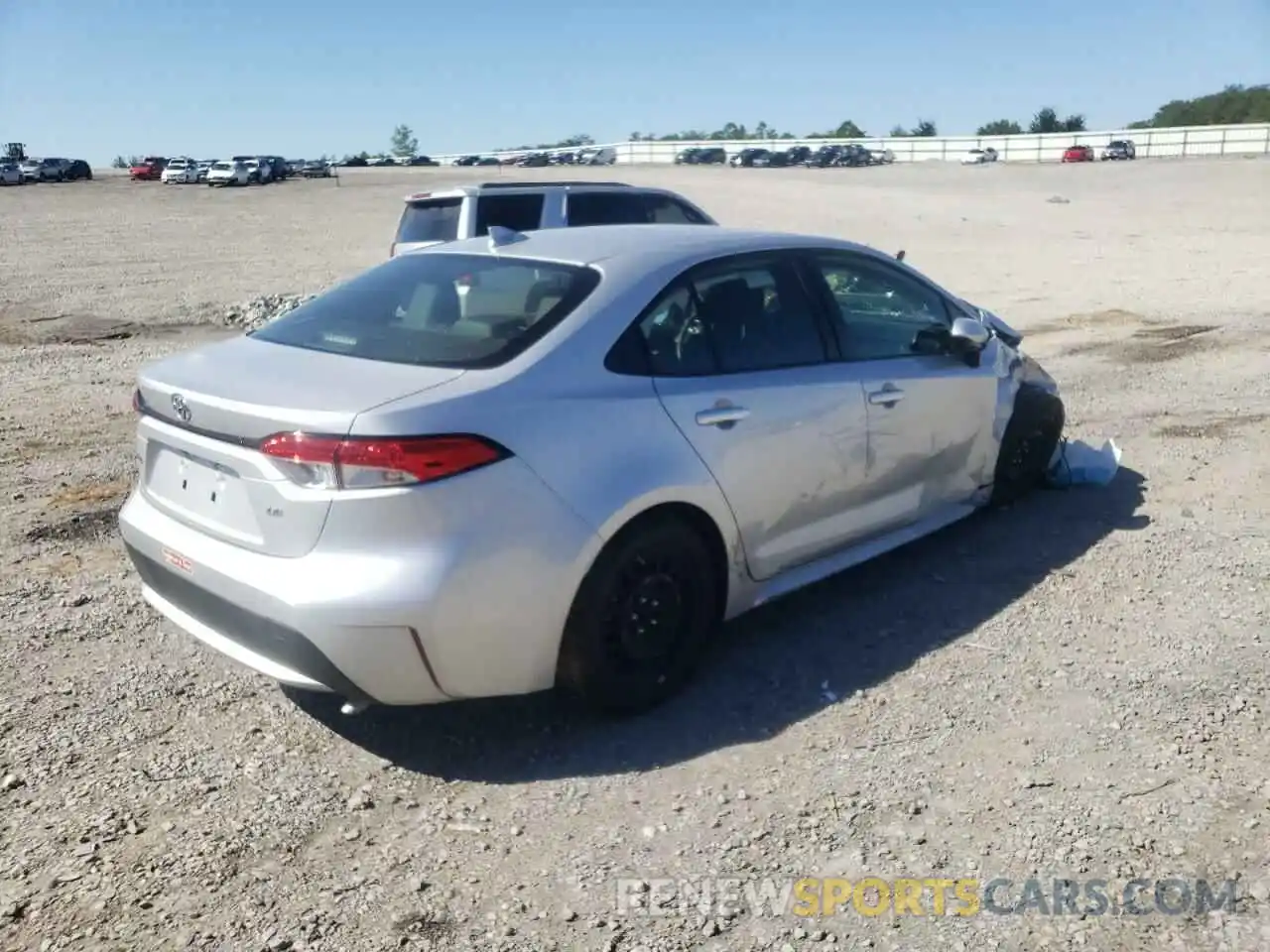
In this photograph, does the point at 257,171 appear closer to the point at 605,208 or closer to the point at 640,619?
the point at 605,208

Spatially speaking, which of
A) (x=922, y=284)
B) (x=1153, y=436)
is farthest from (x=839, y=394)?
(x=1153, y=436)

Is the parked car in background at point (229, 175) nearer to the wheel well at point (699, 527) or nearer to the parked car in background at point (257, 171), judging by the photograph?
the parked car in background at point (257, 171)

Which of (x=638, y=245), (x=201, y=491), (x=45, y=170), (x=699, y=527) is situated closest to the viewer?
(x=201, y=491)

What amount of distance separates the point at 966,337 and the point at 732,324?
1411mm

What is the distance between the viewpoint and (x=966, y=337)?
5.25 meters

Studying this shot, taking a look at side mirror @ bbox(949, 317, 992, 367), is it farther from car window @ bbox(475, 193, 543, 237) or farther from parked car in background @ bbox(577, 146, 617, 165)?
parked car in background @ bbox(577, 146, 617, 165)

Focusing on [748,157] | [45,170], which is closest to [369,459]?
[45,170]

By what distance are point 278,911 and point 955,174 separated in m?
61.0

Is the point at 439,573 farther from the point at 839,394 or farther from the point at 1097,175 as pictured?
the point at 1097,175

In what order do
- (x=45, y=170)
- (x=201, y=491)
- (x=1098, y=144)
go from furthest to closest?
(x=1098, y=144) < (x=45, y=170) < (x=201, y=491)

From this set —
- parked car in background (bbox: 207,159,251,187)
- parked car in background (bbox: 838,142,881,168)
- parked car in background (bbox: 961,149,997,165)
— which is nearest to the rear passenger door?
parked car in background (bbox: 207,159,251,187)

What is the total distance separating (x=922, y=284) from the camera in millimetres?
5477

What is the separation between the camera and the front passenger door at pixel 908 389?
4883 millimetres

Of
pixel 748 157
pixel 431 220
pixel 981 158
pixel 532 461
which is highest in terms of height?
pixel 748 157
